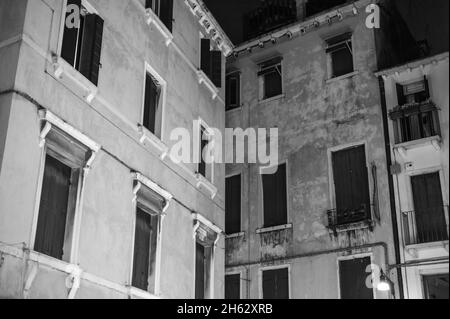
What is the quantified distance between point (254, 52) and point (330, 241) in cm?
804

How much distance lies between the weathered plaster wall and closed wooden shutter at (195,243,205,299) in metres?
2.40

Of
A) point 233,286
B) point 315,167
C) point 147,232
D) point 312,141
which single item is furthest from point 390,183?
point 147,232

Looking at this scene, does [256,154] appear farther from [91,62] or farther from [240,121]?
[91,62]

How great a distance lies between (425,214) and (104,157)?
8.86 m

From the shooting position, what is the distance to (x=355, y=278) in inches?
682

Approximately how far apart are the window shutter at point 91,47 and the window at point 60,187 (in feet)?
5.45

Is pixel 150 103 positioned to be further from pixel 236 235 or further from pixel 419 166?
pixel 419 166

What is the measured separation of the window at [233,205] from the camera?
67.0ft

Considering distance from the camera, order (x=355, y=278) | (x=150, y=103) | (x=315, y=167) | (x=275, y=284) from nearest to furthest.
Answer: (x=150, y=103), (x=355, y=278), (x=275, y=284), (x=315, y=167)

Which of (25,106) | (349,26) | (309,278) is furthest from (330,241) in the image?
(25,106)

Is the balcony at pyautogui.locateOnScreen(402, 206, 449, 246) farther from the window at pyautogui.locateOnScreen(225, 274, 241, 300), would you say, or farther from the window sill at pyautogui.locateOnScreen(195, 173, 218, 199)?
the window at pyautogui.locateOnScreen(225, 274, 241, 300)

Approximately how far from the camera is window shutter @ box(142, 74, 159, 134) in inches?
627

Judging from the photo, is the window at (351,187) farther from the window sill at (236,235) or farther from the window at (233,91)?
the window at (233,91)

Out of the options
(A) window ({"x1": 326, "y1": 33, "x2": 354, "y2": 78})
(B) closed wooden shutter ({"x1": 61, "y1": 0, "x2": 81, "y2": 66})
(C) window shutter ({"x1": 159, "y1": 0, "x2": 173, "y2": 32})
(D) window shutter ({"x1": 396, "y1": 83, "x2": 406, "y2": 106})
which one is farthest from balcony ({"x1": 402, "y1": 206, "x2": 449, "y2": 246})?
(B) closed wooden shutter ({"x1": 61, "y1": 0, "x2": 81, "y2": 66})
